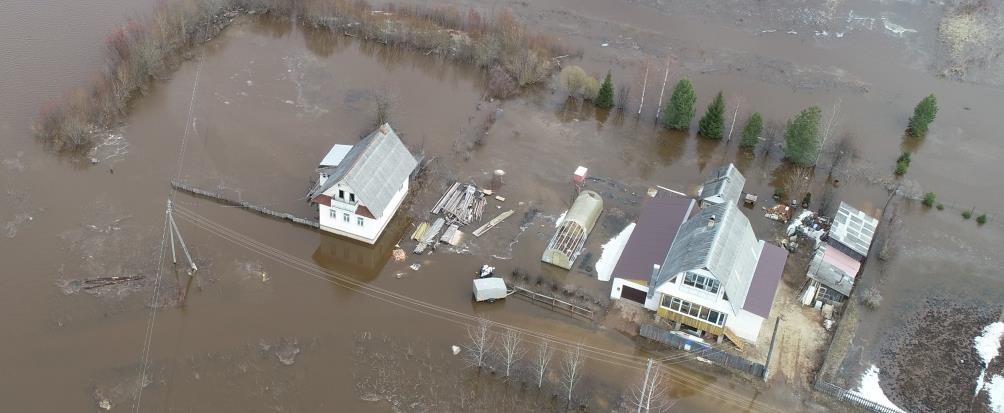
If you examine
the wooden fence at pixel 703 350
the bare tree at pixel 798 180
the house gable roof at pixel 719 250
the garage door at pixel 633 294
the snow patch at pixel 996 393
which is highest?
the bare tree at pixel 798 180

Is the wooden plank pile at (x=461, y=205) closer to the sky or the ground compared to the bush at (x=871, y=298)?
closer to the ground

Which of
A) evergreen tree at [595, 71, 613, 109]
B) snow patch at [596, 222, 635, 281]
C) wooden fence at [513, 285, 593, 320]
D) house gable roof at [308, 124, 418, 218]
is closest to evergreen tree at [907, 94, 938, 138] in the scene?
evergreen tree at [595, 71, 613, 109]

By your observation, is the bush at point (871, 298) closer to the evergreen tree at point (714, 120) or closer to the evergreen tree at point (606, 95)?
the evergreen tree at point (714, 120)

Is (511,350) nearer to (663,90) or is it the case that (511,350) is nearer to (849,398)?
(849,398)

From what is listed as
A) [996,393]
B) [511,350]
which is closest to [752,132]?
[996,393]

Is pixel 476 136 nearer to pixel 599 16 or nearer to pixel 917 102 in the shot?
pixel 599 16

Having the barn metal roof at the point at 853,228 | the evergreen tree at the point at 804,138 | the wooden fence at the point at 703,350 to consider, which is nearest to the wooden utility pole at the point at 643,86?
the evergreen tree at the point at 804,138
